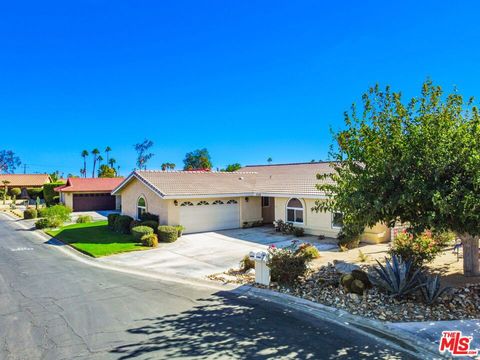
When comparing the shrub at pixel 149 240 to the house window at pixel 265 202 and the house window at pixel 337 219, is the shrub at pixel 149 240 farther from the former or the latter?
the house window at pixel 265 202

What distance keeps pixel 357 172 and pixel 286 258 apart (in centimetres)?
372

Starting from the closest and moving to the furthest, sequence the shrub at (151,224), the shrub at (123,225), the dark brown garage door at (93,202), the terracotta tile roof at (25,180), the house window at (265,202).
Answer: the shrub at (151,224)
the shrub at (123,225)
the house window at (265,202)
the dark brown garage door at (93,202)
the terracotta tile roof at (25,180)

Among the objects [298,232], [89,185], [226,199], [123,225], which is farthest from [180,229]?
[89,185]

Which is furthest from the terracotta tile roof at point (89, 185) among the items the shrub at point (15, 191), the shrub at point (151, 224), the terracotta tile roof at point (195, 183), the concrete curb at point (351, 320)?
the concrete curb at point (351, 320)

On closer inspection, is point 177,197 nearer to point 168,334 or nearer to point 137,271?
point 137,271

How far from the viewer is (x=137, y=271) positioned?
1447cm

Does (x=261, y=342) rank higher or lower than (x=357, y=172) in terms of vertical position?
lower

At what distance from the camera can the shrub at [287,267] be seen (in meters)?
11.5

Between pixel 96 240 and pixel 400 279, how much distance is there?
59.2 ft

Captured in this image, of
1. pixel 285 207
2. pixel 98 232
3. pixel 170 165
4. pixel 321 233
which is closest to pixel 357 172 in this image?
pixel 321 233

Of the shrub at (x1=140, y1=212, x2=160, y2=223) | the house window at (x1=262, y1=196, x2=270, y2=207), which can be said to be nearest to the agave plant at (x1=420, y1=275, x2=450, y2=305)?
the shrub at (x1=140, y1=212, x2=160, y2=223)

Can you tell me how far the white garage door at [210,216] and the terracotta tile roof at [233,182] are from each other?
3.36 feet

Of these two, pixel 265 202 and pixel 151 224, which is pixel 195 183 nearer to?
pixel 151 224

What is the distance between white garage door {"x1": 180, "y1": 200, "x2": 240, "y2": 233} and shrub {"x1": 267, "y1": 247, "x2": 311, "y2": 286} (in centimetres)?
1269
